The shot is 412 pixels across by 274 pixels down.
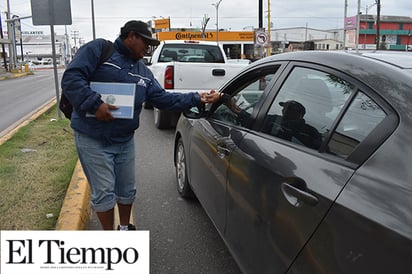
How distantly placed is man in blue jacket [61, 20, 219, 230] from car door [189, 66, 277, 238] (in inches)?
24.9

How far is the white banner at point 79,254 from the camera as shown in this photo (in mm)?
2344

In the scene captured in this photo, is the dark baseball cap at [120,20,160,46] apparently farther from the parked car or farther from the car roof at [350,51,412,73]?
the car roof at [350,51,412,73]

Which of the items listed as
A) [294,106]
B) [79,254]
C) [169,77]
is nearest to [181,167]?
[79,254]

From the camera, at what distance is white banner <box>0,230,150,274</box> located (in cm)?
234

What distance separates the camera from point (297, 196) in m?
1.86

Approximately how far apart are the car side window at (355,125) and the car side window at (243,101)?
861 millimetres

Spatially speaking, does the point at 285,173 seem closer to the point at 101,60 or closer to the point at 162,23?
the point at 101,60

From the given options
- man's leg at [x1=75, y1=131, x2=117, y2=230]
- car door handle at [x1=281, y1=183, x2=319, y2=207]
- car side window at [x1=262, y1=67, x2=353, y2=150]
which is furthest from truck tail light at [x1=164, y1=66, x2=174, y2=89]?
car door handle at [x1=281, y1=183, x2=319, y2=207]

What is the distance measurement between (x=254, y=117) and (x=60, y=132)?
5.68 metres

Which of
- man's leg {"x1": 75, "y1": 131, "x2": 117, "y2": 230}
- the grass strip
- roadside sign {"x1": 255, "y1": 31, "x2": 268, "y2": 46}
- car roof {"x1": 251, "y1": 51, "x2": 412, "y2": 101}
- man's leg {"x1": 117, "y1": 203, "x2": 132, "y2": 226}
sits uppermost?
roadside sign {"x1": 255, "y1": 31, "x2": 268, "y2": 46}

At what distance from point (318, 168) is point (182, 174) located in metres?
2.67

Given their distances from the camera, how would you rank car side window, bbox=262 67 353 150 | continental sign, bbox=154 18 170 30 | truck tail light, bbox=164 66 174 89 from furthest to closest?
continental sign, bbox=154 18 170 30 < truck tail light, bbox=164 66 174 89 < car side window, bbox=262 67 353 150

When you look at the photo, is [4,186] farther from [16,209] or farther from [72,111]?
[72,111]

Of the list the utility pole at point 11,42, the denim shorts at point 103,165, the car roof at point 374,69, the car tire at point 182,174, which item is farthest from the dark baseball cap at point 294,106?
the utility pole at point 11,42
